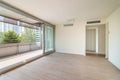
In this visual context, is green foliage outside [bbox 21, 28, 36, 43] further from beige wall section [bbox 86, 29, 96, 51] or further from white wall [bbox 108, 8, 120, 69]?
white wall [bbox 108, 8, 120, 69]

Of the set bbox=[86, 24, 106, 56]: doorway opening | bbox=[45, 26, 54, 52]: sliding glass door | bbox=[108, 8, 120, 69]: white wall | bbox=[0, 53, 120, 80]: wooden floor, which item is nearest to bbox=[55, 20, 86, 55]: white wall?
bbox=[45, 26, 54, 52]: sliding glass door

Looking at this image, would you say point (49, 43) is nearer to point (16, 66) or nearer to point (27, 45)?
point (27, 45)

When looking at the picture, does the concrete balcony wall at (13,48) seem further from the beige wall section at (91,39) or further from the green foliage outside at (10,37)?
the beige wall section at (91,39)

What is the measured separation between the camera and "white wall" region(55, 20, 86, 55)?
566 cm

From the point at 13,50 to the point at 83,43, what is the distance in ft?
16.2

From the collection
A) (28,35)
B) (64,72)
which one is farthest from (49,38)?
(64,72)

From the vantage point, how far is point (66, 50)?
6.36 meters

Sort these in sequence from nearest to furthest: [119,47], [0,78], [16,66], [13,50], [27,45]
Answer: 1. [0,78]
2. [119,47]
3. [16,66]
4. [13,50]
5. [27,45]

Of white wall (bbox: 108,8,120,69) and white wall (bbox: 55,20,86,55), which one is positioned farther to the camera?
white wall (bbox: 55,20,86,55)

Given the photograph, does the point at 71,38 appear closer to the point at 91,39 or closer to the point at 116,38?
the point at 91,39

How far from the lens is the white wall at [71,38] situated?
5.66 meters

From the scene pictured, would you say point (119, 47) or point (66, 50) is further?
point (66, 50)

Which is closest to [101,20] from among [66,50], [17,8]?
[66,50]

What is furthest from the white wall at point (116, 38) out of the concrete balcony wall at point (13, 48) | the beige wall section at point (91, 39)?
the concrete balcony wall at point (13, 48)
